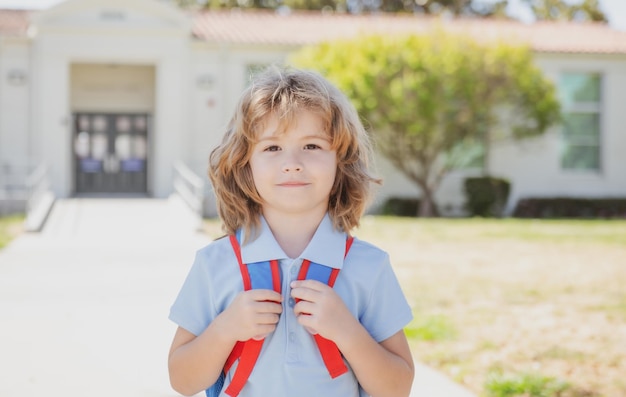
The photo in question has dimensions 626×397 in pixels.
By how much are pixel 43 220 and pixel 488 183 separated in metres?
12.5

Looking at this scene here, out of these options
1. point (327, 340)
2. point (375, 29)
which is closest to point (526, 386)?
point (327, 340)

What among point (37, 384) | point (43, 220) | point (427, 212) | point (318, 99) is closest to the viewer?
point (318, 99)

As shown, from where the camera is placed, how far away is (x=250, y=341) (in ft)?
6.15

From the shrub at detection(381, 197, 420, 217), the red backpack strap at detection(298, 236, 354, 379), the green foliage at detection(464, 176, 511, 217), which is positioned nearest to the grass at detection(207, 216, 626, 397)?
the red backpack strap at detection(298, 236, 354, 379)

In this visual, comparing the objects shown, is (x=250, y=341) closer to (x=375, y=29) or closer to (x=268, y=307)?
(x=268, y=307)

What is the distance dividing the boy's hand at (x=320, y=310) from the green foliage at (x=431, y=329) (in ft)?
12.4

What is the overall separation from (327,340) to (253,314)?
0.22 m

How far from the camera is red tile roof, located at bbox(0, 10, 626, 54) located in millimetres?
21359

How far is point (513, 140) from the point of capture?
71.9 ft

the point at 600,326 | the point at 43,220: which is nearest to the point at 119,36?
the point at 43,220

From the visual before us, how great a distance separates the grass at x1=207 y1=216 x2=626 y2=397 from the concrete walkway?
0.49 m

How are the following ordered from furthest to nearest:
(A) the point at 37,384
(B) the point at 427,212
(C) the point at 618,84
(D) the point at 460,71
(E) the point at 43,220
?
(C) the point at 618,84 < (B) the point at 427,212 < (D) the point at 460,71 < (E) the point at 43,220 < (A) the point at 37,384

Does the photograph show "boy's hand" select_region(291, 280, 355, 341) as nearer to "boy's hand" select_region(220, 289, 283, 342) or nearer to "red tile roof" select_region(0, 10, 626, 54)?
"boy's hand" select_region(220, 289, 283, 342)

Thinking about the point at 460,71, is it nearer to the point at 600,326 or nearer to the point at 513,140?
the point at 513,140
